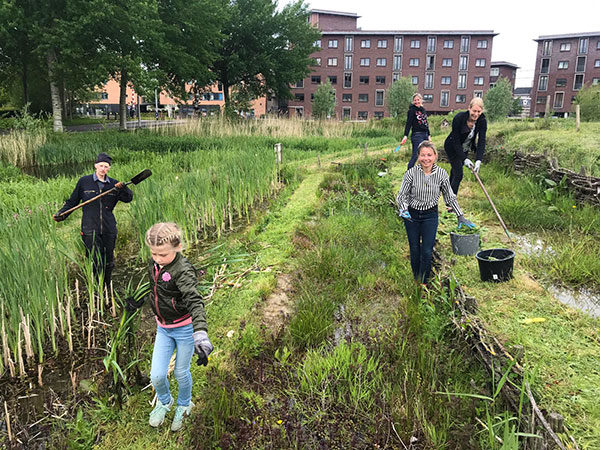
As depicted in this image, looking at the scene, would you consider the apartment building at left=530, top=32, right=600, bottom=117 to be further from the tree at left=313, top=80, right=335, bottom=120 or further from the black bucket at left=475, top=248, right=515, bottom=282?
the black bucket at left=475, top=248, right=515, bottom=282

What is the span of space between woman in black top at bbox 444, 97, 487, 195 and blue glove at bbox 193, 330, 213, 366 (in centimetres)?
469

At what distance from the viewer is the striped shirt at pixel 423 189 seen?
161 inches

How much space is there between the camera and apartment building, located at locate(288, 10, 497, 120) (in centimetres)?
5097

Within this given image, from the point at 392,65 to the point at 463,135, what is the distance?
165 feet

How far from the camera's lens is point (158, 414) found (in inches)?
102

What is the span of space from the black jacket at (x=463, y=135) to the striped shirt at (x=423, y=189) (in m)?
2.04

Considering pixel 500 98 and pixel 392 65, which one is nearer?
pixel 500 98

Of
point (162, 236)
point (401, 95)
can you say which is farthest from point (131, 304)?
point (401, 95)

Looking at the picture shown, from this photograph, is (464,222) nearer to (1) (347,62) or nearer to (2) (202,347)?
(2) (202,347)

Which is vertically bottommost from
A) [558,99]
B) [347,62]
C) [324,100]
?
[324,100]

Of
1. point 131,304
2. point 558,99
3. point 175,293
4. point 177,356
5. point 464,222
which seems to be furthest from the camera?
point 558,99

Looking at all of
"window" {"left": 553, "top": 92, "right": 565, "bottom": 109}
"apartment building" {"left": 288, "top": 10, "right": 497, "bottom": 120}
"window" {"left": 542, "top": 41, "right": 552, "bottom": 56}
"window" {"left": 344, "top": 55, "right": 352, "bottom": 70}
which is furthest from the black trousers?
"window" {"left": 542, "top": 41, "right": 552, "bottom": 56}

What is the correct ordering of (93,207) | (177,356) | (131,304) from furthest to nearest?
1. (93,207)
2. (131,304)
3. (177,356)

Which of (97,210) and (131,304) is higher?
(97,210)
